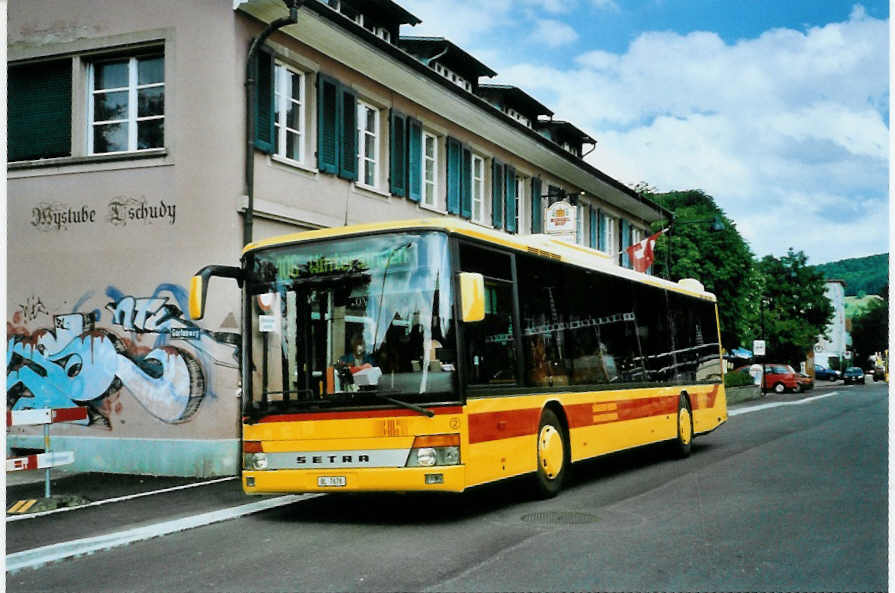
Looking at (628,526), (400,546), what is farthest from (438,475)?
(628,526)

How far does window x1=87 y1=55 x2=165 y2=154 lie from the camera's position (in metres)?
16.5

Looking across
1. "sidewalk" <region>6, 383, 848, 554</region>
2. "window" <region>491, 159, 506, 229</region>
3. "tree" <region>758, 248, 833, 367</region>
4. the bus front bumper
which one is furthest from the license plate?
"tree" <region>758, 248, 833, 367</region>

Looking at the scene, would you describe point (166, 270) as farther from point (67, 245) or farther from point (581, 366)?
point (581, 366)

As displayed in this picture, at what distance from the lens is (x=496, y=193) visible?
27.2 metres

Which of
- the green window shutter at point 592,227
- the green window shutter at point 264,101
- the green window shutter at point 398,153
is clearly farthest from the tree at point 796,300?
the green window shutter at point 264,101

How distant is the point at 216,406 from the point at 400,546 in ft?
24.2

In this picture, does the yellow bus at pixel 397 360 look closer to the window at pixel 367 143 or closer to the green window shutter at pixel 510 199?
the window at pixel 367 143

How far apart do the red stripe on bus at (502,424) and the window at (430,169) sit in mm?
12884

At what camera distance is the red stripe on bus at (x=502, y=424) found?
32.6ft

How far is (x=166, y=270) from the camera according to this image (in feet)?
52.2

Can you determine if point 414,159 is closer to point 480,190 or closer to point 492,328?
point 480,190

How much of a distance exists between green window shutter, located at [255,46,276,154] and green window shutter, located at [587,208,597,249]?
1977 centimetres

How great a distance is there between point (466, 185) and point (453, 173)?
3.01ft

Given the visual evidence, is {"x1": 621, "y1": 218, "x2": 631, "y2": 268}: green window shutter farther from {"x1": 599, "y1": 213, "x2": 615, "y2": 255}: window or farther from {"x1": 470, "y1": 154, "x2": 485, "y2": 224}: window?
{"x1": 470, "y1": 154, "x2": 485, "y2": 224}: window
